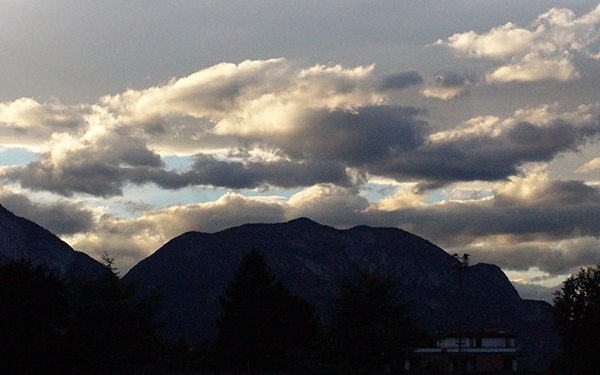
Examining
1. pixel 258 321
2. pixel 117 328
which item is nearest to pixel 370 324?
pixel 117 328

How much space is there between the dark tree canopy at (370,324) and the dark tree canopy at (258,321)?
33904mm

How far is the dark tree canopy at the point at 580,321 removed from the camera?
6969cm

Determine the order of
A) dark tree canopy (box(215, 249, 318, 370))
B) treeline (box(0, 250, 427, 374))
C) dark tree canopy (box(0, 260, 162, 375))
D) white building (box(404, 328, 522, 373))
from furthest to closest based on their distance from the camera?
white building (box(404, 328, 522, 373))
dark tree canopy (box(215, 249, 318, 370))
treeline (box(0, 250, 427, 374))
dark tree canopy (box(0, 260, 162, 375))

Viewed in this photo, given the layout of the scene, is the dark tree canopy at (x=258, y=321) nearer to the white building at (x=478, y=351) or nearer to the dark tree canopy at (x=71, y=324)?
the white building at (x=478, y=351)

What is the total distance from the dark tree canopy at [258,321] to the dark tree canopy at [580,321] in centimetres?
3286

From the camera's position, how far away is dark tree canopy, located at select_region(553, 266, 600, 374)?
69688mm

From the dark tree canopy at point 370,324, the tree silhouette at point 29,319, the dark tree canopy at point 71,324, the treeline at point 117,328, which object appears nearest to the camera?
the tree silhouette at point 29,319

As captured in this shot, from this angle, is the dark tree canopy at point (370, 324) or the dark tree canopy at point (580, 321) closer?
the dark tree canopy at point (370, 324)

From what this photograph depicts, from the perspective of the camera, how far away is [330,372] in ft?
184

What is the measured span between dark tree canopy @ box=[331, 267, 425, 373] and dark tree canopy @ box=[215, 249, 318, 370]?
111 ft

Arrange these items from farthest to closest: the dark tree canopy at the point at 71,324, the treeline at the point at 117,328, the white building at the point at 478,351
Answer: the white building at the point at 478,351
the treeline at the point at 117,328
the dark tree canopy at the point at 71,324

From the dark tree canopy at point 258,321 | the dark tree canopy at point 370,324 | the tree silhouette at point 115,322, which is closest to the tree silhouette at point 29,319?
the tree silhouette at point 115,322

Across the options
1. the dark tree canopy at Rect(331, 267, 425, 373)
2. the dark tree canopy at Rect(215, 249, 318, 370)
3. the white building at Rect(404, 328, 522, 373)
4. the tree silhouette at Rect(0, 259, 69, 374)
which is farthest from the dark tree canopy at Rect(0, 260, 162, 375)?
the white building at Rect(404, 328, 522, 373)

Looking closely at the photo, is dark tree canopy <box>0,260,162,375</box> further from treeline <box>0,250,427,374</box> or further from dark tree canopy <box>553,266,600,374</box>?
dark tree canopy <box>553,266,600,374</box>
